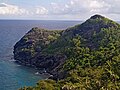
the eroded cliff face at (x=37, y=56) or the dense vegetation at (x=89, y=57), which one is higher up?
the dense vegetation at (x=89, y=57)

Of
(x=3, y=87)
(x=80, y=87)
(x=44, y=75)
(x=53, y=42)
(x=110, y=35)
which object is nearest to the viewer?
(x=80, y=87)

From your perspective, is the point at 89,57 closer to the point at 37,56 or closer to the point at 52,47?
the point at 37,56

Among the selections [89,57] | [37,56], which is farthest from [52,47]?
[89,57]

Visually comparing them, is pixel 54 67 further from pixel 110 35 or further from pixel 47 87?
pixel 47 87

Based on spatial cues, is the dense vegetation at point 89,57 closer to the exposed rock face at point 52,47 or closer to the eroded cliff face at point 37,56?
the exposed rock face at point 52,47

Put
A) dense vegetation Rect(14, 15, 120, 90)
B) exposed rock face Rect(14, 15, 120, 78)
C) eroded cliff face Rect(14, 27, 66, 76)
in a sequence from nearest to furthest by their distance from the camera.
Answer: dense vegetation Rect(14, 15, 120, 90), eroded cliff face Rect(14, 27, 66, 76), exposed rock face Rect(14, 15, 120, 78)

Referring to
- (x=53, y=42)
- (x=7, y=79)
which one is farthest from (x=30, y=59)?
(x=7, y=79)

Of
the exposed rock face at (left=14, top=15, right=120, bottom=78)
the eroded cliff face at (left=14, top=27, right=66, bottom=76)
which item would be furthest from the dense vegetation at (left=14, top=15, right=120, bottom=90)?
the eroded cliff face at (left=14, top=27, right=66, bottom=76)

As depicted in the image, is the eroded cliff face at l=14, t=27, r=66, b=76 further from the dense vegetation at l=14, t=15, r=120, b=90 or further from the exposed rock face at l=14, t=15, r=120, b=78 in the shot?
the dense vegetation at l=14, t=15, r=120, b=90

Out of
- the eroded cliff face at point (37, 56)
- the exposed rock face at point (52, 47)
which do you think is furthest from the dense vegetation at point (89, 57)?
the eroded cliff face at point (37, 56)
